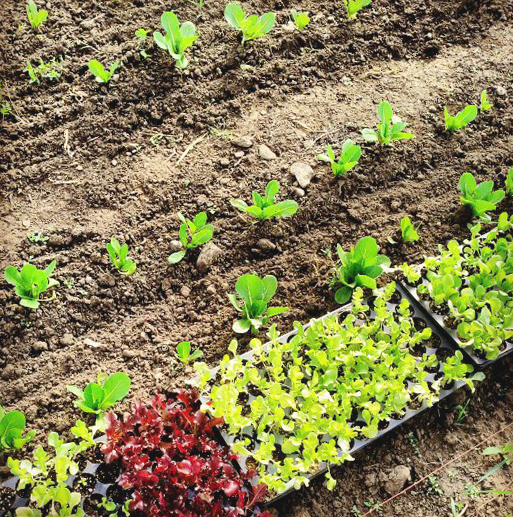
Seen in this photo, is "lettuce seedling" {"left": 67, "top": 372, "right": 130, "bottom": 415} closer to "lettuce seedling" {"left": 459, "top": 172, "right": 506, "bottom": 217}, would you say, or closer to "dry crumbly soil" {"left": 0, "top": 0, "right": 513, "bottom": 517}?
"dry crumbly soil" {"left": 0, "top": 0, "right": 513, "bottom": 517}

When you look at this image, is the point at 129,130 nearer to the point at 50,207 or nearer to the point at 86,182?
the point at 86,182

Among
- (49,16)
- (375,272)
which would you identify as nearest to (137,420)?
(375,272)

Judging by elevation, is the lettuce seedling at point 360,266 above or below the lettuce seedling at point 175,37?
below

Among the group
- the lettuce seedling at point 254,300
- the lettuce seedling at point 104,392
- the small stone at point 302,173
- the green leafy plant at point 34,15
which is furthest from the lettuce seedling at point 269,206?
the green leafy plant at point 34,15

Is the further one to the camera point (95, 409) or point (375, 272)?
point (375, 272)

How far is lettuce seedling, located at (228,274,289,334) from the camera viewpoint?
2695 mm

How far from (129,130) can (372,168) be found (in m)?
1.31

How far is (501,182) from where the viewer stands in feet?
11.0

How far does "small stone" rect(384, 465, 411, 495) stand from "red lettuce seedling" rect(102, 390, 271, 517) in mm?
564

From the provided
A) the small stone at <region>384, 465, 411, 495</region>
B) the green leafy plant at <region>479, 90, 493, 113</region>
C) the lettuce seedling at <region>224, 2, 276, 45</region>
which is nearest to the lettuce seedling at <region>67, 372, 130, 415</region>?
the small stone at <region>384, 465, 411, 495</region>

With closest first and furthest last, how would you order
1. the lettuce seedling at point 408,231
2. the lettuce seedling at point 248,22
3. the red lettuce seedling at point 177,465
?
the red lettuce seedling at point 177,465, the lettuce seedling at point 408,231, the lettuce seedling at point 248,22

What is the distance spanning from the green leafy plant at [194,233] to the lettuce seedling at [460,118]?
145 cm

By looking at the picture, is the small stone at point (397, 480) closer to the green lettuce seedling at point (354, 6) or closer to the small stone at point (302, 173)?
the small stone at point (302, 173)

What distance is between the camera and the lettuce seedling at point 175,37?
11.0 ft
